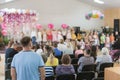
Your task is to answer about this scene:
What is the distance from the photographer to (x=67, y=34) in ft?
56.1

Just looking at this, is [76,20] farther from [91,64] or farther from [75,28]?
[91,64]

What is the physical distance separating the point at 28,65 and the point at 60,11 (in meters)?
15.6

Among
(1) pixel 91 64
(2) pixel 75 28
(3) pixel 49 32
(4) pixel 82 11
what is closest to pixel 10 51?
(1) pixel 91 64

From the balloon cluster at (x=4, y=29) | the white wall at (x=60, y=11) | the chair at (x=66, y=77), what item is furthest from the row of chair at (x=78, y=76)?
the white wall at (x=60, y=11)

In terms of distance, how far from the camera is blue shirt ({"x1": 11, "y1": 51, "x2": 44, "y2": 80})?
373 cm

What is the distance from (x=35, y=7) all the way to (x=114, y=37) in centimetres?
571

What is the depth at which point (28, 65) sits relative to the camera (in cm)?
373

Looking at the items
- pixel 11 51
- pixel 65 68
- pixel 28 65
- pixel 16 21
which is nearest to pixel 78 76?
pixel 65 68

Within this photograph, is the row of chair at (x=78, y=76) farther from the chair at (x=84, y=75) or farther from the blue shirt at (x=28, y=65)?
the blue shirt at (x=28, y=65)

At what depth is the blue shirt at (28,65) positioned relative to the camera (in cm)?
373

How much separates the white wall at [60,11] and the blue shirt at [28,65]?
14769 mm

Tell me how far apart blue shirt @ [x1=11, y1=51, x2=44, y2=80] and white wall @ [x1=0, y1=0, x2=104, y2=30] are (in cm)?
1477

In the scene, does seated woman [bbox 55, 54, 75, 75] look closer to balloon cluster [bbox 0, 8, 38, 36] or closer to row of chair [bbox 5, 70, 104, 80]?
row of chair [bbox 5, 70, 104, 80]

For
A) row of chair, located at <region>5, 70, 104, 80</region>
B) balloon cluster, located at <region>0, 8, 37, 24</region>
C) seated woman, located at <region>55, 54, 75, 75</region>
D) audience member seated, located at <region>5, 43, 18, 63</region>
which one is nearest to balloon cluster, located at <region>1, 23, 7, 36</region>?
balloon cluster, located at <region>0, 8, 37, 24</region>
